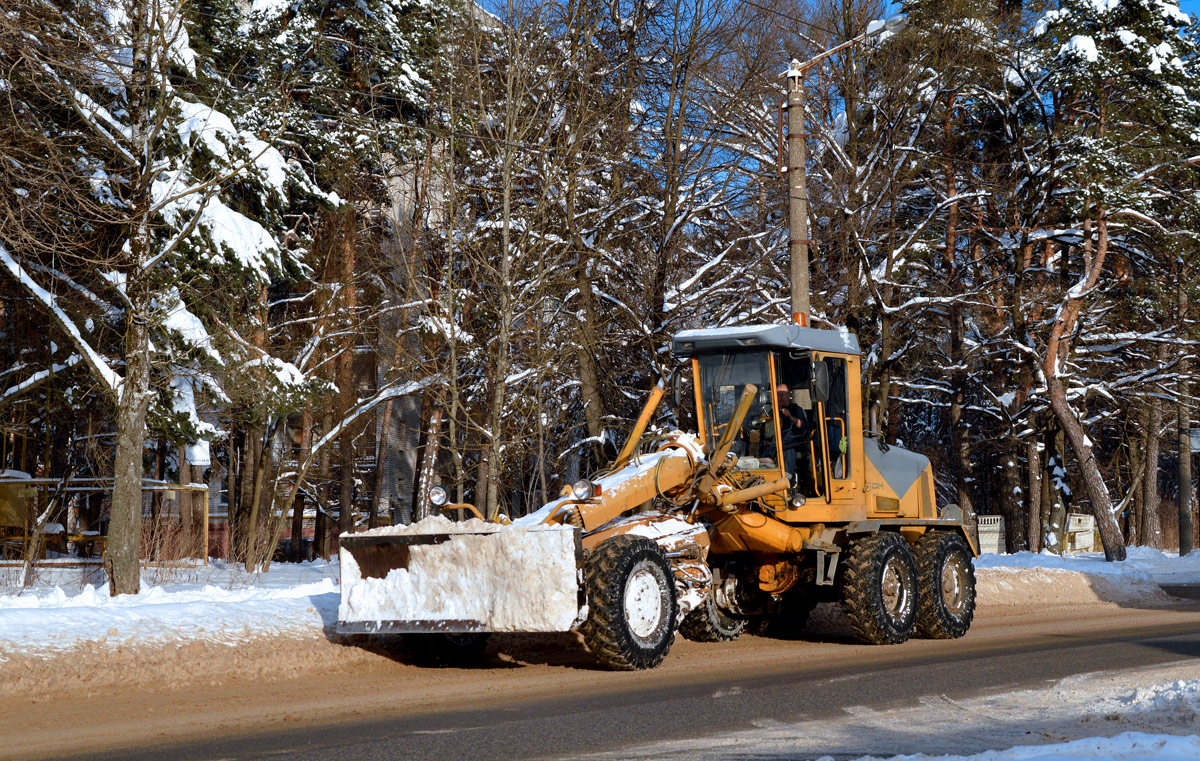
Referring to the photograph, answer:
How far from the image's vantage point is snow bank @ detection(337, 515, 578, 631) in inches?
385

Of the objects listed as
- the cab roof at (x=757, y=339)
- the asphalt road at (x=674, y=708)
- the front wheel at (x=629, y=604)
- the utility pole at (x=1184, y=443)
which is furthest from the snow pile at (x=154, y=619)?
the utility pole at (x=1184, y=443)

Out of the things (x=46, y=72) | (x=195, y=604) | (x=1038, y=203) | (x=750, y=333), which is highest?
(x=1038, y=203)

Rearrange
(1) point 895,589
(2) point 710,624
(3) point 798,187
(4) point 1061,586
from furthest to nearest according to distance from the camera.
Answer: (4) point 1061,586 < (3) point 798,187 < (1) point 895,589 < (2) point 710,624

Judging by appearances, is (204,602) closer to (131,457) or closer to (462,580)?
(462,580)

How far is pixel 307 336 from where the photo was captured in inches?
926

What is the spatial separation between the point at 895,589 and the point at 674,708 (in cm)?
538

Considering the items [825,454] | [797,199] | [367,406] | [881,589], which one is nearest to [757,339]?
[825,454]

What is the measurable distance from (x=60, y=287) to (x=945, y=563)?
12323mm

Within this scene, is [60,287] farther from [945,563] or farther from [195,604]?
[945,563]

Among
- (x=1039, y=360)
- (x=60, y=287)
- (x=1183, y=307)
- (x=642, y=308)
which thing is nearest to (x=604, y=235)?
(x=642, y=308)

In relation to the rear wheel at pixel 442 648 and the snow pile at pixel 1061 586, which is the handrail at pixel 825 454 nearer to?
the rear wheel at pixel 442 648

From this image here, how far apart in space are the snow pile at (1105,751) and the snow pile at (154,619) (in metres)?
5.89

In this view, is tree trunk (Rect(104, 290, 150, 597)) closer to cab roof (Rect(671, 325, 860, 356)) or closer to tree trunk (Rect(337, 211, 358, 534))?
cab roof (Rect(671, 325, 860, 356))

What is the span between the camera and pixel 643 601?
34.0ft
